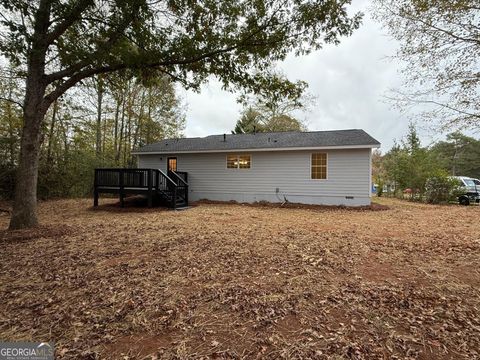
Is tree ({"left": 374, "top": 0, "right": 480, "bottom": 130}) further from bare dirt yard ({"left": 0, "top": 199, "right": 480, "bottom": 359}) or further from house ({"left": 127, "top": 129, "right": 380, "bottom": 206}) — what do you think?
house ({"left": 127, "top": 129, "right": 380, "bottom": 206})

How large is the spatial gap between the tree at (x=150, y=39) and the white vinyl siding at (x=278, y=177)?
6.43 m

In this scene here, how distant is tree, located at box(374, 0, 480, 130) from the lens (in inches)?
168

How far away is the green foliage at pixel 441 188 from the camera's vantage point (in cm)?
1279

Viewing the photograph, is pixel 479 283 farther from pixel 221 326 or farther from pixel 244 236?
pixel 244 236

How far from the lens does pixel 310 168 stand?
11.4 m

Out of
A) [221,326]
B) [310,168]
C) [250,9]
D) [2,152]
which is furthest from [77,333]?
[2,152]

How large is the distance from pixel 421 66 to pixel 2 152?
604 inches

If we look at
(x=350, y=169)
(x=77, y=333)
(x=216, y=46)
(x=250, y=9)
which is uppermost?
(x=250, y=9)

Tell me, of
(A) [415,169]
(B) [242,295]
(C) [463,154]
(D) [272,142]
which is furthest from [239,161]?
(C) [463,154]

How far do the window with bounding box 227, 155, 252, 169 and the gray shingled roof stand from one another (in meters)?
0.58

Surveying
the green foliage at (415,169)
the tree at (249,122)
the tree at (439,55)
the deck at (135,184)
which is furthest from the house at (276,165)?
the tree at (249,122)

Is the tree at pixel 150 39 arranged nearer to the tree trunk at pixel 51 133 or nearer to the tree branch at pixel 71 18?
the tree branch at pixel 71 18

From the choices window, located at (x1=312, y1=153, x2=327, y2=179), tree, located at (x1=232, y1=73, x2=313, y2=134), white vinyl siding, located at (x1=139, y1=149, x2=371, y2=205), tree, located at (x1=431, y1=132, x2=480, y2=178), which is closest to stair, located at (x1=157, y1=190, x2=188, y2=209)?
white vinyl siding, located at (x1=139, y1=149, x2=371, y2=205)

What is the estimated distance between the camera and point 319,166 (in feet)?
36.9
